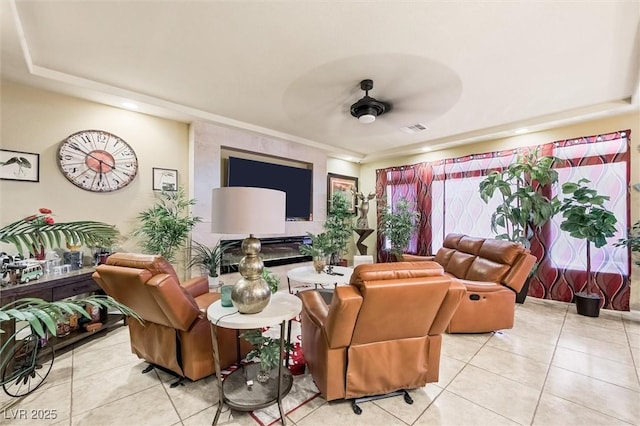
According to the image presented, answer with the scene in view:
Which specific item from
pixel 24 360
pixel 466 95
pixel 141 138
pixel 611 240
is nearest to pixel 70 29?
pixel 141 138

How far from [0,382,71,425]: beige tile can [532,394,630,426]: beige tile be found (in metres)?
2.96

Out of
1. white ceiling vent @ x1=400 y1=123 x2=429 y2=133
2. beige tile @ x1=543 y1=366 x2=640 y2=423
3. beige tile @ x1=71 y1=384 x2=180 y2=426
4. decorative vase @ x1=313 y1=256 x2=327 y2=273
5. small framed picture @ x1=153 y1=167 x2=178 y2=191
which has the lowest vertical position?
beige tile @ x1=71 y1=384 x2=180 y2=426

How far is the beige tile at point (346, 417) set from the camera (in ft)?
5.44

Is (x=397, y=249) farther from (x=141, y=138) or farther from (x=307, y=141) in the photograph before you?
(x=141, y=138)

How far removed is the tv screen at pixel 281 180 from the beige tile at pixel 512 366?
11.5ft

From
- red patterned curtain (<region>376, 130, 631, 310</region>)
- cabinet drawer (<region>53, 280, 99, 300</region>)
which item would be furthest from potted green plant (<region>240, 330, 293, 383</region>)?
red patterned curtain (<region>376, 130, 631, 310</region>)

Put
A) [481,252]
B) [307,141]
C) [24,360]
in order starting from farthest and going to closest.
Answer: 1. [307,141]
2. [481,252]
3. [24,360]

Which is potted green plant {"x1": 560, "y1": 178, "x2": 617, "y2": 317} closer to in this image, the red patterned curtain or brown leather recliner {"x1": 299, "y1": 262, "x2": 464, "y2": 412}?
the red patterned curtain

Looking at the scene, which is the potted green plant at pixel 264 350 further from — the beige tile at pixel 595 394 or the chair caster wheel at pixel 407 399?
the beige tile at pixel 595 394

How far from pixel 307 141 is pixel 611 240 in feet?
15.4

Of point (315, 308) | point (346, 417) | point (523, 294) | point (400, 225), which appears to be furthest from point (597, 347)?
point (400, 225)

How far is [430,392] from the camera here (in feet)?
6.38

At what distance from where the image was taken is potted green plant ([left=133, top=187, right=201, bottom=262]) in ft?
11.1

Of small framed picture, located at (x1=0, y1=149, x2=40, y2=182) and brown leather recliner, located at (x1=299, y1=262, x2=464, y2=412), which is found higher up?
small framed picture, located at (x1=0, y1=149, x2=40, y2=182)
